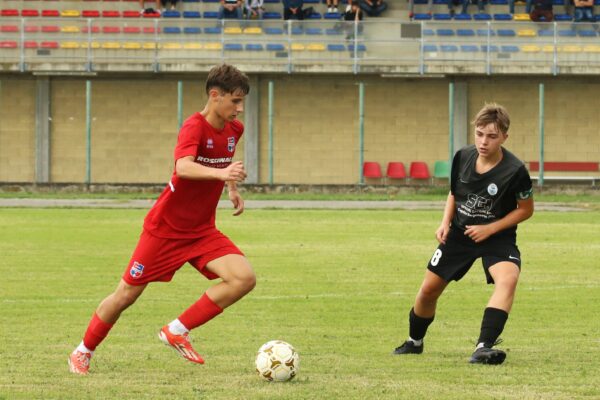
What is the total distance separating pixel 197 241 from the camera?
914cm

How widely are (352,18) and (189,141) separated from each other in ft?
119

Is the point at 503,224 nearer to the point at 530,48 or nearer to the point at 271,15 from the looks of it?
the point at 530,48

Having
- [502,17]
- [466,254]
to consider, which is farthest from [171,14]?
[466,254]

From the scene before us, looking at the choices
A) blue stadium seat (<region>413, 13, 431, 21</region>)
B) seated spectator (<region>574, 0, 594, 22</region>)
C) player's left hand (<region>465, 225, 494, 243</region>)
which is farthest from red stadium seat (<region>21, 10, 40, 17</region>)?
player's left hand (<region>465, 225, 494, 243</region>)

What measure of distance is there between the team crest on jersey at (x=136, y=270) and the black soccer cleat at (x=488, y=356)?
249 centimetres

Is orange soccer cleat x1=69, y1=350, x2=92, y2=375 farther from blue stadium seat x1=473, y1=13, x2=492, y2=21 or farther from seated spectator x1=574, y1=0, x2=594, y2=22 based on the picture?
blue stadium seat x1=473, y1=13, x2=492, y2=21

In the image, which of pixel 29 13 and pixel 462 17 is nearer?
pixel 462 17

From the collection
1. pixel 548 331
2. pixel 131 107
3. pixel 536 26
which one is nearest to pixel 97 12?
pixel 131 107

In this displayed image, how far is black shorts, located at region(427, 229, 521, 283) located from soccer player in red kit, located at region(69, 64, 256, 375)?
1683 mm

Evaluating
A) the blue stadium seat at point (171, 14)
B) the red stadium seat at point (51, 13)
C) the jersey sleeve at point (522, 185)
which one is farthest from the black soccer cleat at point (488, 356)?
the red stadium seat at point (51, 13)

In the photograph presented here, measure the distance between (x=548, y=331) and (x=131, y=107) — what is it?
3415cm

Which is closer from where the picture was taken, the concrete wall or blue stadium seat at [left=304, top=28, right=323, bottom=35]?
blue stadium seat at [left=304, top=28, right=323, bottom=35]

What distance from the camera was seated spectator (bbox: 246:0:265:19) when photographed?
44.3 metres

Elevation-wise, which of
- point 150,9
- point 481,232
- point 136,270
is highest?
point 150,9
